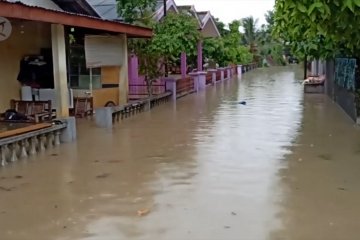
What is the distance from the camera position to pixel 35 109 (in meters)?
12.7

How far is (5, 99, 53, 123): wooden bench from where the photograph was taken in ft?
39.3

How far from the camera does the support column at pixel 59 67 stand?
11891 millimetres

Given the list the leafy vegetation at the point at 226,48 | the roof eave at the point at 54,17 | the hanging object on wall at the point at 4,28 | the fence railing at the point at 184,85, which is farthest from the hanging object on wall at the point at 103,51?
the leafy vegetation at the point at 226,48

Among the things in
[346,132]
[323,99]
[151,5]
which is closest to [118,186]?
[346,132]

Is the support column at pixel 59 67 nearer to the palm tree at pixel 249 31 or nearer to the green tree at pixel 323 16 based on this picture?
the green tree at pixel 323 16

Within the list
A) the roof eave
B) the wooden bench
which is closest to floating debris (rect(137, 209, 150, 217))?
the roof eave

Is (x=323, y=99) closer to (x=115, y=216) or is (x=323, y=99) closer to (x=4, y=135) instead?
(x=4, y=135)

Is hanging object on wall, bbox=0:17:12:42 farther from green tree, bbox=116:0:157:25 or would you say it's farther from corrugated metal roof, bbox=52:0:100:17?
green tree, bbox=116:0:157:25

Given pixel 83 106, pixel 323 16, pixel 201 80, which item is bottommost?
pixel 83 106

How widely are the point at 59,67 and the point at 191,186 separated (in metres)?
5.91

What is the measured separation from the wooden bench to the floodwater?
3.17ft

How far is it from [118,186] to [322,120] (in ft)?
28.5

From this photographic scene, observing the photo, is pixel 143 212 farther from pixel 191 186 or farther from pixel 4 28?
pixel 4 28

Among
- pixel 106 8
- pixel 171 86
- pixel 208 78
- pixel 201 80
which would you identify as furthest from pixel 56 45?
pixel 208 78
